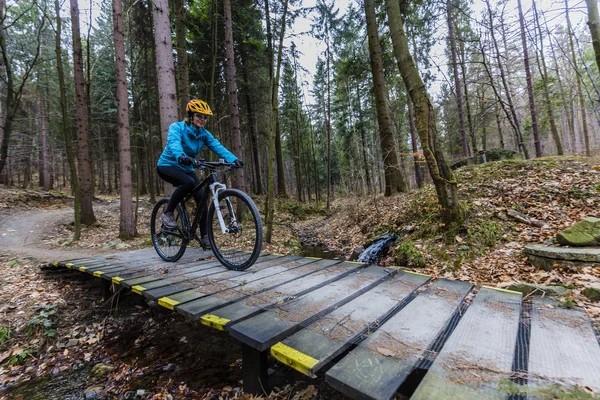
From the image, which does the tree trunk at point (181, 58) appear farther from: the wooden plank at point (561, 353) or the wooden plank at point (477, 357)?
the wooden plank at point (561, 353)

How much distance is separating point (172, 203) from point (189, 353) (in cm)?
219

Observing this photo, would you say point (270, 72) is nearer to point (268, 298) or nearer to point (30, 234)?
point (268, 298)

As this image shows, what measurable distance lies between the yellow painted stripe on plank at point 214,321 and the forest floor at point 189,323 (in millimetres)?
535

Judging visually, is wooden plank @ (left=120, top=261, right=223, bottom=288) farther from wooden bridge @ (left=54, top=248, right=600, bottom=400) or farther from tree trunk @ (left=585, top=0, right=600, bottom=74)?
tree trunk @ (left=585, top=0, right=600, bottom=74)

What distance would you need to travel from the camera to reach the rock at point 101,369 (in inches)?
108

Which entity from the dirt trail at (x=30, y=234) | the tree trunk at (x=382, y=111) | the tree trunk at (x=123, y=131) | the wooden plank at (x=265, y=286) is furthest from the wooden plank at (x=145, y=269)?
the tree trunk at (x=382, y=111)

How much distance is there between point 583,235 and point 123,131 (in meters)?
11.3

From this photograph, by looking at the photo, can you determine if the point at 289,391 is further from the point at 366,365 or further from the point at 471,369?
the point at 471,369

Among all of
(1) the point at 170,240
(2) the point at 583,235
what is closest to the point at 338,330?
(1) the point at 170,240

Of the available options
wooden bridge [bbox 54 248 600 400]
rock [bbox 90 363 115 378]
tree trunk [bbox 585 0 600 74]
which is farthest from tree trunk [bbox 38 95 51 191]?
tree trunk [bbox 585 0 600 74]

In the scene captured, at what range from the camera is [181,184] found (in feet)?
13.3

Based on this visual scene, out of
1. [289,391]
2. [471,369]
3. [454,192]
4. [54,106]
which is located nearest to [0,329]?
[289,391]

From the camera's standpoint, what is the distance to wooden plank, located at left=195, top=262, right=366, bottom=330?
2.17 m

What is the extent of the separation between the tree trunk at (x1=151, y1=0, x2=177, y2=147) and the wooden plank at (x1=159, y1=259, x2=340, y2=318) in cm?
561
